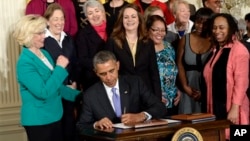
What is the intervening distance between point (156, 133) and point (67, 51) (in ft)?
5.90

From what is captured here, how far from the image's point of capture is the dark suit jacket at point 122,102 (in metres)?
3.97

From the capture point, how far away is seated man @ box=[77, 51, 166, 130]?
3.96 m

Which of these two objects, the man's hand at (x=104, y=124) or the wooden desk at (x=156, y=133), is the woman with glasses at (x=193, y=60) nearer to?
the wooden desk at (x=156, y=133)

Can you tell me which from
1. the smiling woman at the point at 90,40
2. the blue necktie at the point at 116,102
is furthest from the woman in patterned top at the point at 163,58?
the blue necktie at the point at 116,102

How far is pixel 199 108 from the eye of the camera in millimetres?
5430

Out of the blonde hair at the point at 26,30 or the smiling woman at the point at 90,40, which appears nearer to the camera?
the blonde hair at the point at 26,30

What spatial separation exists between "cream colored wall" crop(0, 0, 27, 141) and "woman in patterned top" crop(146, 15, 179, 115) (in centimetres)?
158

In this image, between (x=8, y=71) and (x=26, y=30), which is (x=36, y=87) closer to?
(x=26, y=30)

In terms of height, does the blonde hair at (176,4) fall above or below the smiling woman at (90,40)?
above

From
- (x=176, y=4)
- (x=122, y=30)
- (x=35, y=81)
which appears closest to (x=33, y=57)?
(x=35, y=81)

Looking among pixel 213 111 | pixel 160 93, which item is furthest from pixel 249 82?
pixel 160 93

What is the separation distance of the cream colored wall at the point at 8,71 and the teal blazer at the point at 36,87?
1.82 metres

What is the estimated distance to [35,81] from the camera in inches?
160

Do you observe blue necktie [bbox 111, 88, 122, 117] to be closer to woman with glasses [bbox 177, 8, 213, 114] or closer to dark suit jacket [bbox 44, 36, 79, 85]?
dark suit jacket [bbox 44, 36, 79, 85]
